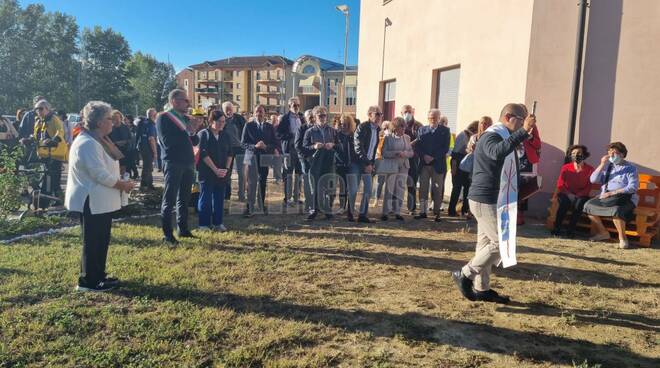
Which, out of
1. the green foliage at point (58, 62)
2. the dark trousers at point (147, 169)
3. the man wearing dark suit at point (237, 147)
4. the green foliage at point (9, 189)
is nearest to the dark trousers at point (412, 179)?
the man wearing dark suit at point (237, 147)

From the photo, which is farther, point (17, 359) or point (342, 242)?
point (342, 242)

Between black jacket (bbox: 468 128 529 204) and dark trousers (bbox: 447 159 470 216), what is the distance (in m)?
4.10

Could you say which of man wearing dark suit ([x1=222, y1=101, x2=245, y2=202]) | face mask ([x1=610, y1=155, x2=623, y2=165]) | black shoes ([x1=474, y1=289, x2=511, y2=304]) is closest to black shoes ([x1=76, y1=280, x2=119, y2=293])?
black shoes ([x1=474, y1=289, x2=511, y2=304])

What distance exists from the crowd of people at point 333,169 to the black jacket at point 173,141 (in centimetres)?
1

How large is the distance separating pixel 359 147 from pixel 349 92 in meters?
49.6

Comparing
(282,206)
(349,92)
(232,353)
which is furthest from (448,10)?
(349,92)

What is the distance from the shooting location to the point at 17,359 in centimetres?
312

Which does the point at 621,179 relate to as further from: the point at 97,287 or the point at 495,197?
the point at 97,287

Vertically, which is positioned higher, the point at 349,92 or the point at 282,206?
the point at 349,92

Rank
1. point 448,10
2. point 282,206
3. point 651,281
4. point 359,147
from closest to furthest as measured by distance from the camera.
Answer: point 651,281, point 359,147, point 282,206, point 448,10

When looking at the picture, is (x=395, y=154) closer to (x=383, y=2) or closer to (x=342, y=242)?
(x=342, y=242)

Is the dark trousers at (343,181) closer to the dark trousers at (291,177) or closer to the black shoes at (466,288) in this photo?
the dark trousers at (291,177)

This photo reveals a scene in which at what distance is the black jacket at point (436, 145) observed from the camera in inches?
321

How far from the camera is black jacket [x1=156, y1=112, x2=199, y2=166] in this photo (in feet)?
19.2
